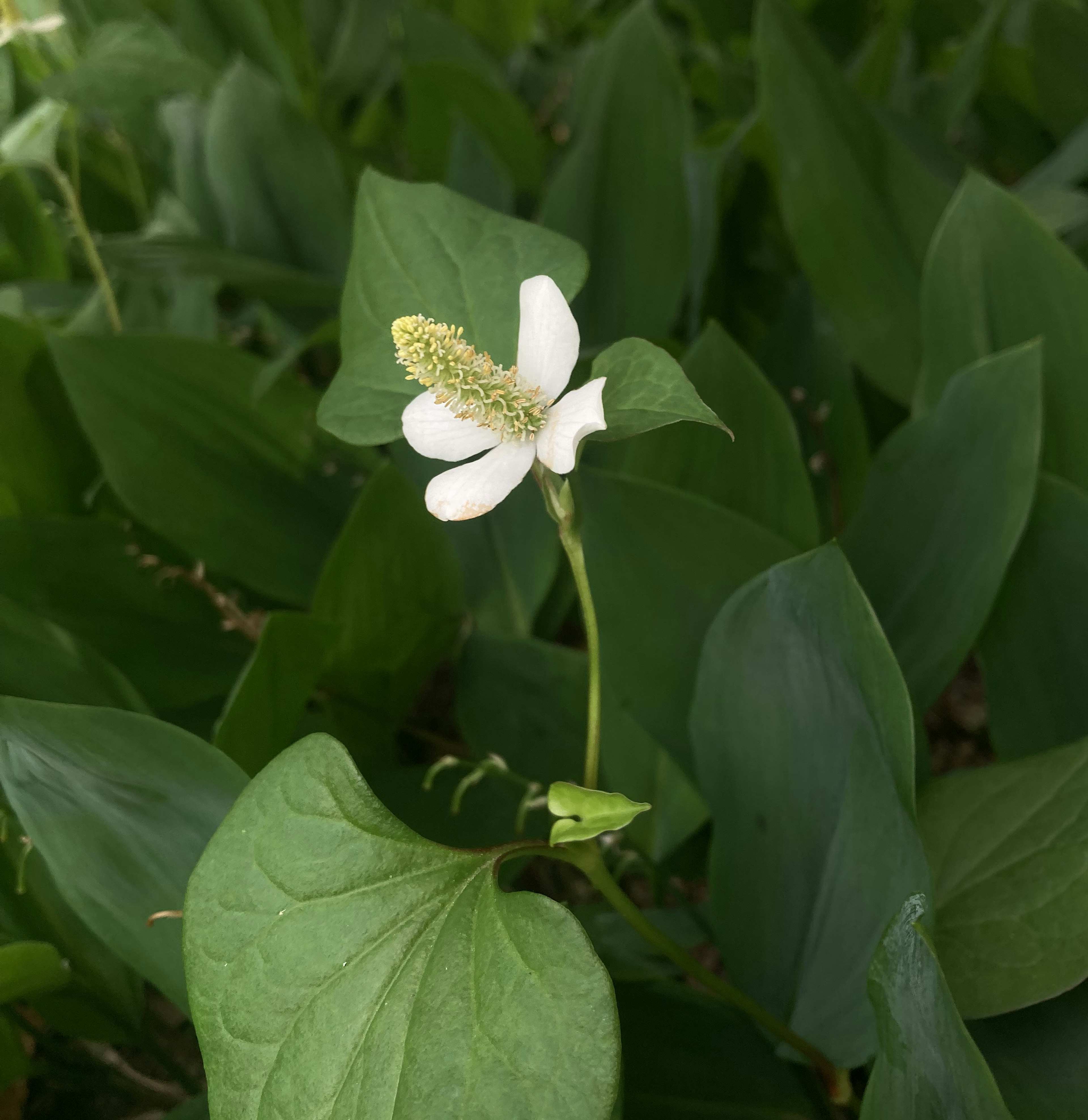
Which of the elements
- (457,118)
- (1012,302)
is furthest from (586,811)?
(457,118)

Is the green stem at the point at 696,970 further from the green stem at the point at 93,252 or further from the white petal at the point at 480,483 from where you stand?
the green stem at the point at 93,252

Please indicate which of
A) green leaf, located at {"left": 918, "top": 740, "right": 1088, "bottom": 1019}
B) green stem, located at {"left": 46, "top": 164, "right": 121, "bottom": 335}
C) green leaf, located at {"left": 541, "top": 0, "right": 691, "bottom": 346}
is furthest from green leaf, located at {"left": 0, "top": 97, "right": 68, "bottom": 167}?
green leaf, located at {"left": 918, "top": 740, "right": 1088, "bottom": 1019}

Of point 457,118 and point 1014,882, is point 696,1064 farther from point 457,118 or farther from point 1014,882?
point 457,118

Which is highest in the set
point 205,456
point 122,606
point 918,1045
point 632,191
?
point 632,191

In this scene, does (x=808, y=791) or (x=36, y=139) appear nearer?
(x=808, y=791)

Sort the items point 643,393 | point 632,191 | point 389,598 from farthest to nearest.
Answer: point 632,191 → point 389,598 → point 643,393

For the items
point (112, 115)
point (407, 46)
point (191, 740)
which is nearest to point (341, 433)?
point (191, 740)

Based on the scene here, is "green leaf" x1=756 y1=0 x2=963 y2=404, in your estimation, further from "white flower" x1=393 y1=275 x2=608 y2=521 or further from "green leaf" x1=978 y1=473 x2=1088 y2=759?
"white flower" x1=393 y1=275 x2=608 y2=521
